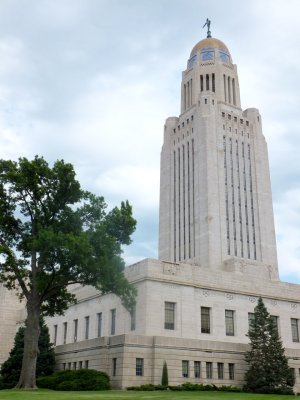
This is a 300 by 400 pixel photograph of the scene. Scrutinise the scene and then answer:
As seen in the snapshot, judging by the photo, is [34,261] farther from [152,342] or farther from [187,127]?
[187,127]

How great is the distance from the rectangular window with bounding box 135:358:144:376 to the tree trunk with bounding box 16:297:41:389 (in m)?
7.56

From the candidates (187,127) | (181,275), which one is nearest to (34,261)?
(181,275)

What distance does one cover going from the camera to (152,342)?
125 feet

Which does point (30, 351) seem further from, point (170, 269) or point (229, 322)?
point (229, 322)

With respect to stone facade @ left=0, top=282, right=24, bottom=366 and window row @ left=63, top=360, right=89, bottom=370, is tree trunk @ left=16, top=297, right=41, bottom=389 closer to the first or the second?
window row @ left=63, top=360, right=89, bottom=370

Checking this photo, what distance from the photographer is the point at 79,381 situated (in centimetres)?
3472

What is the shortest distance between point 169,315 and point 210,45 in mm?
56817

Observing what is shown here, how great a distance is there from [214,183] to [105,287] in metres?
37.3

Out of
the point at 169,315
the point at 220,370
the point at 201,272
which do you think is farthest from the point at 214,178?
the point at 220,370

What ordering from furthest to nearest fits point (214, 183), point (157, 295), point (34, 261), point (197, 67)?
1. point (197, 67)
2. point (214, 183)
3. point (157, 295)
4. point (34, 261)

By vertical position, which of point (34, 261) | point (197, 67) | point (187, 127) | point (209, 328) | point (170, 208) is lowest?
point (209, 328)

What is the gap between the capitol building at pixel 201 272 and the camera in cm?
3925

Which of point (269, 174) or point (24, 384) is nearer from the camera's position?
point (24, 384)

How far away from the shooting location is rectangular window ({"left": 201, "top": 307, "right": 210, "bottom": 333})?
44.4m
